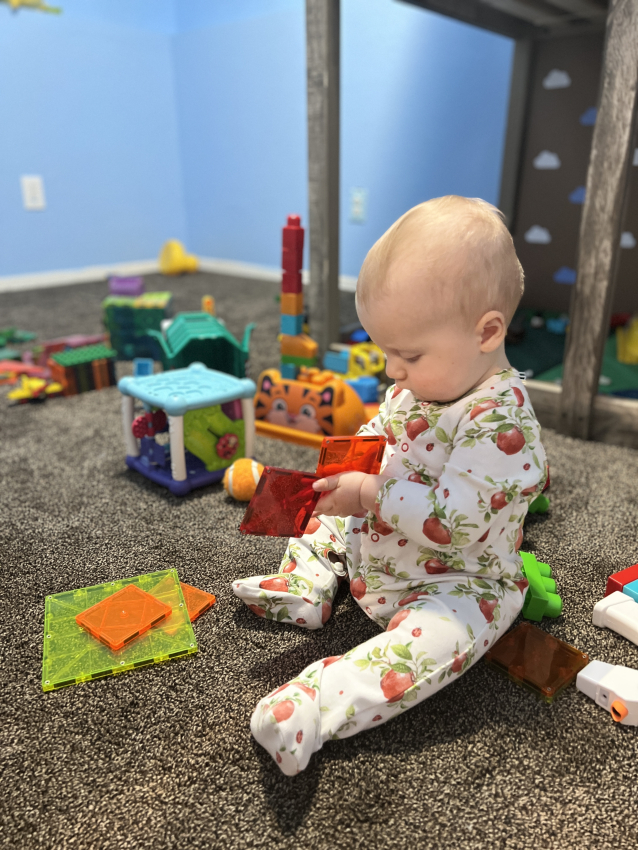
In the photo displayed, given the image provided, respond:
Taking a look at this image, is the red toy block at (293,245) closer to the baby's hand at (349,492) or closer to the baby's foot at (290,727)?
the baby's hand at (349,492)

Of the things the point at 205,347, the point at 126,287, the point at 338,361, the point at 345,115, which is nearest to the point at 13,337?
the point at 126,287

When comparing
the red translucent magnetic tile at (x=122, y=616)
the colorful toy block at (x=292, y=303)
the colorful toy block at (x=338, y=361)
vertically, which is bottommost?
the red translucent magnetic tile at (x=122, y=616)

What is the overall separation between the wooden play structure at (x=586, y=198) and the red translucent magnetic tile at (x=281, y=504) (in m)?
0.79

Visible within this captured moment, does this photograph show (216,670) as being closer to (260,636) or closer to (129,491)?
(260,636)

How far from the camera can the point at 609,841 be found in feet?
1.66

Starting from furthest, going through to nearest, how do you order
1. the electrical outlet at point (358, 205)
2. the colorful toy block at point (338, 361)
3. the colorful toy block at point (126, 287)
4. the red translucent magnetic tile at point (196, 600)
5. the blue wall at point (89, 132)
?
the blue wall at point (89, 132) < the electrical outlet at point (358, 205) < the colorful toy block at point (126, 287) < the colorful toy block at point (338, 361) < the red translucent magnetic tile at point (196, 600)

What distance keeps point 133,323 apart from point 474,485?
4.57 feet

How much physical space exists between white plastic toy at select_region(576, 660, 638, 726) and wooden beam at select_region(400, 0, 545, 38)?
1.78 metres

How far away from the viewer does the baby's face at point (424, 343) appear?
0.58 m

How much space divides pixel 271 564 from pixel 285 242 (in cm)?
70

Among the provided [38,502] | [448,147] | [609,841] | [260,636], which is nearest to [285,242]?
[38,502]

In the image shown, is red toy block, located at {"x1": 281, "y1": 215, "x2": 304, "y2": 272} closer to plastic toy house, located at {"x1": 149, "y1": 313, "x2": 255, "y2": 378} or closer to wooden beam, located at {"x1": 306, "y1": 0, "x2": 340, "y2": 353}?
plastic toy house, located at {"x1": 149, "y1": 313, "x2": 255, "y2": 378}

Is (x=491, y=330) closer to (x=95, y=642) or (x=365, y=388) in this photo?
(x=95, y=642)

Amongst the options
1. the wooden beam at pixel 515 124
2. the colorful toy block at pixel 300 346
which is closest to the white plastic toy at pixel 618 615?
the colorful toy block at pixel 300 346
